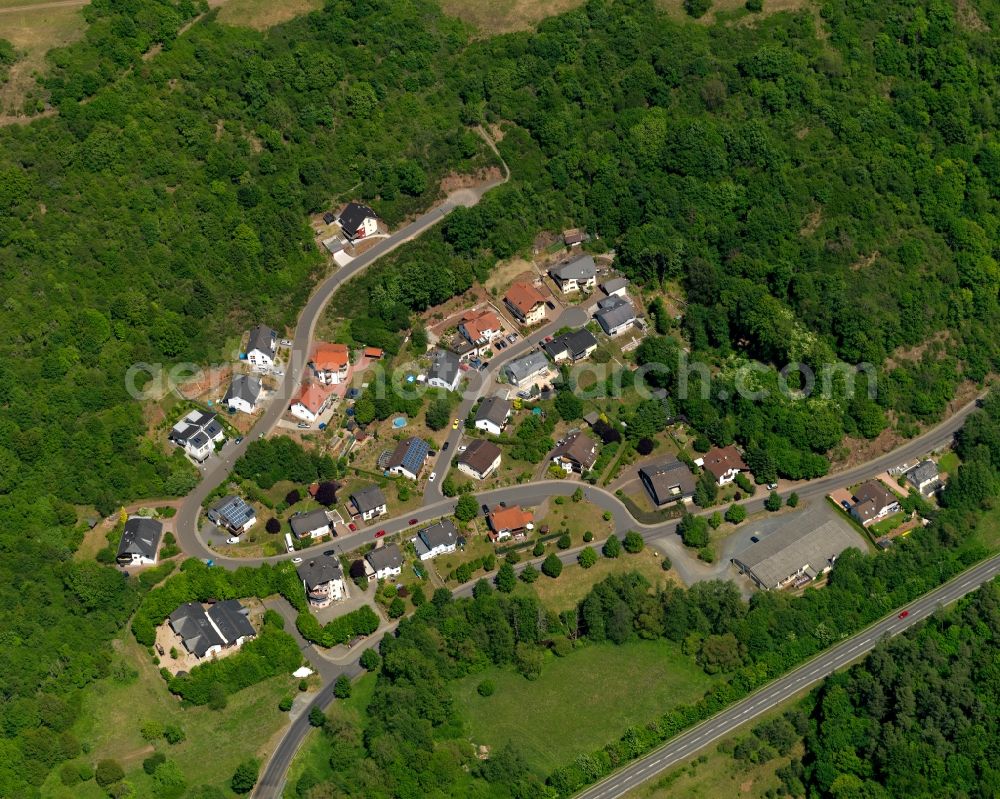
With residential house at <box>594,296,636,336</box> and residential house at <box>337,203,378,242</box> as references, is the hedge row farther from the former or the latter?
residential house at <box>337,203,378,242</box>

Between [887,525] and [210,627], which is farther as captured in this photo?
[887,525]

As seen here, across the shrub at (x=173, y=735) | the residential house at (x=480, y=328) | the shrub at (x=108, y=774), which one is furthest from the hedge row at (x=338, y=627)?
the residential house at (x=480, y=328)

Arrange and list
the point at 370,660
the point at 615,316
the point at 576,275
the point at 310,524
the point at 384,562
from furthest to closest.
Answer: the point at 576,275
the point at 615,316
the point at 310,524
the point at 384,562
the point at 370,660

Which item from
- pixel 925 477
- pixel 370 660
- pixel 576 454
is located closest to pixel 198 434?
pixel 370 660

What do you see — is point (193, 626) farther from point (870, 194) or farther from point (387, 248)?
point (870, 194)

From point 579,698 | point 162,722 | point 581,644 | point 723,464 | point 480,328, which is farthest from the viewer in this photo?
point 480,328

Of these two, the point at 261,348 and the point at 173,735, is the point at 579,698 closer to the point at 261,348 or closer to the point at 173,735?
the point at 173,735

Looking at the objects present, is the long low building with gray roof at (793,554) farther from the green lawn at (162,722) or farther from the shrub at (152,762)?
the shrub at (152,762)
